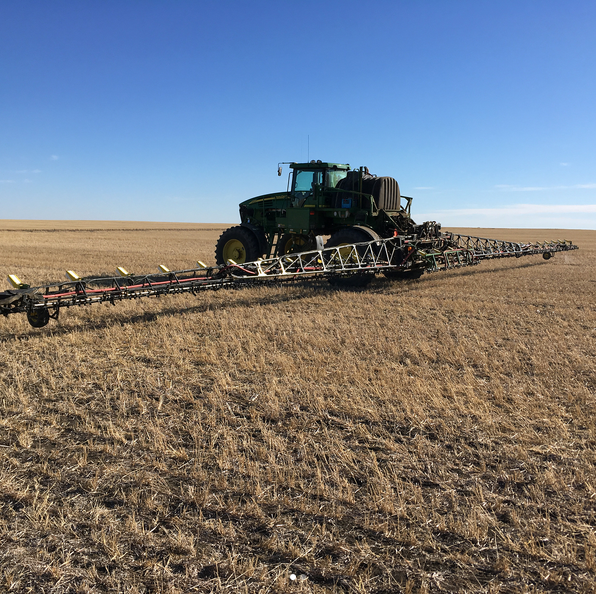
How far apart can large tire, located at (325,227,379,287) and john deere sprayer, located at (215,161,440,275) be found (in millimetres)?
73

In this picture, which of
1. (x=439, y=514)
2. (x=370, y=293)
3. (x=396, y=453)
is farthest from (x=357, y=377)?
(x=370, y=293)

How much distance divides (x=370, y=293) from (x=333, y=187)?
3013 millimetres

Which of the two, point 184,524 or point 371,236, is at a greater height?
point 371,236

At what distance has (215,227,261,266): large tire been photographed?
41.2 feet

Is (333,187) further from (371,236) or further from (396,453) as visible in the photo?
(396,453)

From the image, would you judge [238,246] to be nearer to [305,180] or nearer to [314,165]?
[305,180]

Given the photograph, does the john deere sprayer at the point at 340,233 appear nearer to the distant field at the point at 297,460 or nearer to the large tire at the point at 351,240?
the large tire at the point at 351,240

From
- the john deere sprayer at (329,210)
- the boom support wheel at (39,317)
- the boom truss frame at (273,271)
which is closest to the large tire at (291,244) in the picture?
the john deere sprayer at (329,210)

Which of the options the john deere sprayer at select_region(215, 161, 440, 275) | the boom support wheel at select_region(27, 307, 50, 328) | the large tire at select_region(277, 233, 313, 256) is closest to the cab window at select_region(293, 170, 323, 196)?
the john deere sprayer at select_region(215, 161, 440, 275)

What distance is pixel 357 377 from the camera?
205 inches

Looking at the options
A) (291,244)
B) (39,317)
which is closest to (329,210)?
(291,244)

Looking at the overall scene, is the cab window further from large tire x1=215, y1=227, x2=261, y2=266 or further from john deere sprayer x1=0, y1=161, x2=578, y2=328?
large tire x1=215, y1=227, x2=261, y2=266

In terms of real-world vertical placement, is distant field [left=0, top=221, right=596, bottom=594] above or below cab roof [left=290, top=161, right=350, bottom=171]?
below

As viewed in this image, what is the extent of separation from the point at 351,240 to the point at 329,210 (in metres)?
1.44
